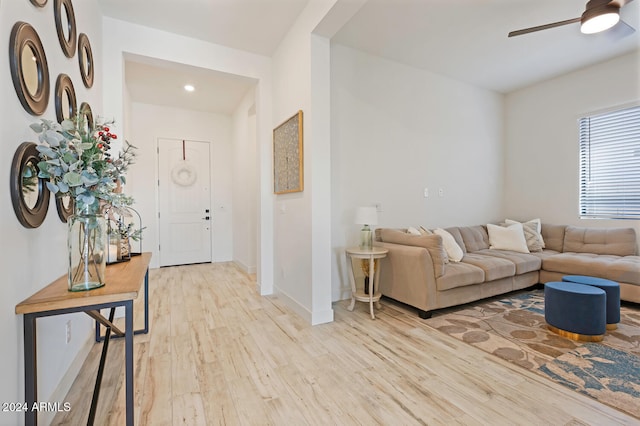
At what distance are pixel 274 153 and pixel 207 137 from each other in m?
2.71

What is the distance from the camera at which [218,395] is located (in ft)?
5.74

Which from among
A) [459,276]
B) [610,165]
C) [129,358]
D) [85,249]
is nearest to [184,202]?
[85,249]

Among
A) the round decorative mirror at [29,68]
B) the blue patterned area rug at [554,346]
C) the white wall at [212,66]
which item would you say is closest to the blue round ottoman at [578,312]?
the blue patterned area rug at [554,346]

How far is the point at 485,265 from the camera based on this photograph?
10.6 feet

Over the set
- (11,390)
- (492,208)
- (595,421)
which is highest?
(492,208)

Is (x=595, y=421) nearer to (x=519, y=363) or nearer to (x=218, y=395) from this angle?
(x=519, y=363)

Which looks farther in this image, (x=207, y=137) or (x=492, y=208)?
(x=207, y=137)

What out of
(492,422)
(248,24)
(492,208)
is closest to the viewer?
(492,422)

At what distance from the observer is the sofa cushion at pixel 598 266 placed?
124 inches

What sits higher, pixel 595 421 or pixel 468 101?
pixel 468 101

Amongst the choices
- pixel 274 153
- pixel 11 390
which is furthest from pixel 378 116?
pixel 11 390

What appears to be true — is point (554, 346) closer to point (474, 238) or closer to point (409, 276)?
point (409, 276)

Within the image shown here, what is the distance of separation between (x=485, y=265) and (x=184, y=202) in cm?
495

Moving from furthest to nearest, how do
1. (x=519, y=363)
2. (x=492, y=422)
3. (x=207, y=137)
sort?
(x=207, y=137)
(x=519, y=363)
(x=492, y=422)
